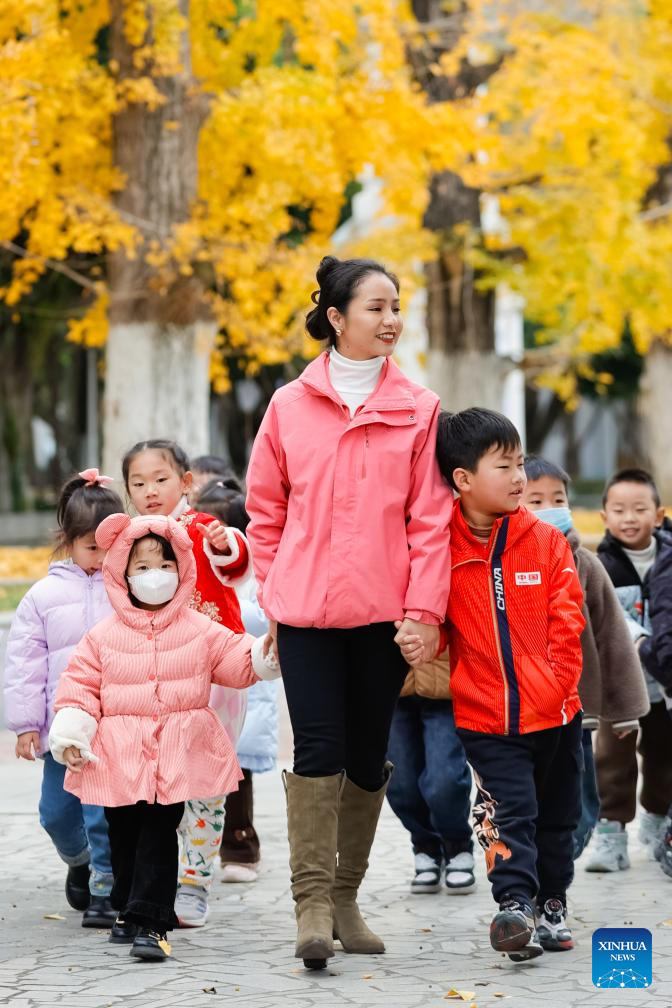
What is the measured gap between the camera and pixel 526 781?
470cm

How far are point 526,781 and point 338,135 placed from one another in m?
11.9

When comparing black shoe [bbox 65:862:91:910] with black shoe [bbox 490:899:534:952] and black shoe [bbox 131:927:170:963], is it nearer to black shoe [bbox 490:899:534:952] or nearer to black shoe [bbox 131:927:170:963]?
black shoe [bbox 131:927:170:963]

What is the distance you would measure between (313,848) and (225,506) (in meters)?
1.97

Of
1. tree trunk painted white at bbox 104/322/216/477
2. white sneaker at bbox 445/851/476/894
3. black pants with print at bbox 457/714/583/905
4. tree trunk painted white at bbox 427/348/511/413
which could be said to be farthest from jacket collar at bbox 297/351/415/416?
tree trunk painted white at bbox 427/348/511/413

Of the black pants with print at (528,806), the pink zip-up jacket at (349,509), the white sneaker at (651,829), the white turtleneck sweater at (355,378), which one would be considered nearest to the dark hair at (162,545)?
the pink zip-up jacket at (349,509)

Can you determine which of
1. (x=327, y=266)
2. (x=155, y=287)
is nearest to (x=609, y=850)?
(x=327, y=266)

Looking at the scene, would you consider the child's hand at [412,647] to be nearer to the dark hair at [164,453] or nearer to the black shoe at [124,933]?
the black shoe at [124,933]

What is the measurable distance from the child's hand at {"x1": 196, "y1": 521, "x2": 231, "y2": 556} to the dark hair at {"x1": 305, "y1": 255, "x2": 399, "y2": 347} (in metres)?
0.71

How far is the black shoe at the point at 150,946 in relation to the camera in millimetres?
4836

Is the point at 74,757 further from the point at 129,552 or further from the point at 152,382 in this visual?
the point at 152,382

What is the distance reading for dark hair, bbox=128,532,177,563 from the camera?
198 inches

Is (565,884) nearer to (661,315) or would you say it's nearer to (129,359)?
(129,359)

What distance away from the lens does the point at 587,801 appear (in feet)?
19.7

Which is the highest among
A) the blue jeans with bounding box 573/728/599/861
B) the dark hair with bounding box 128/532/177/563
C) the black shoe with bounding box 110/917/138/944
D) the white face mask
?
the dark hair with bounding box 128/532/177/563
